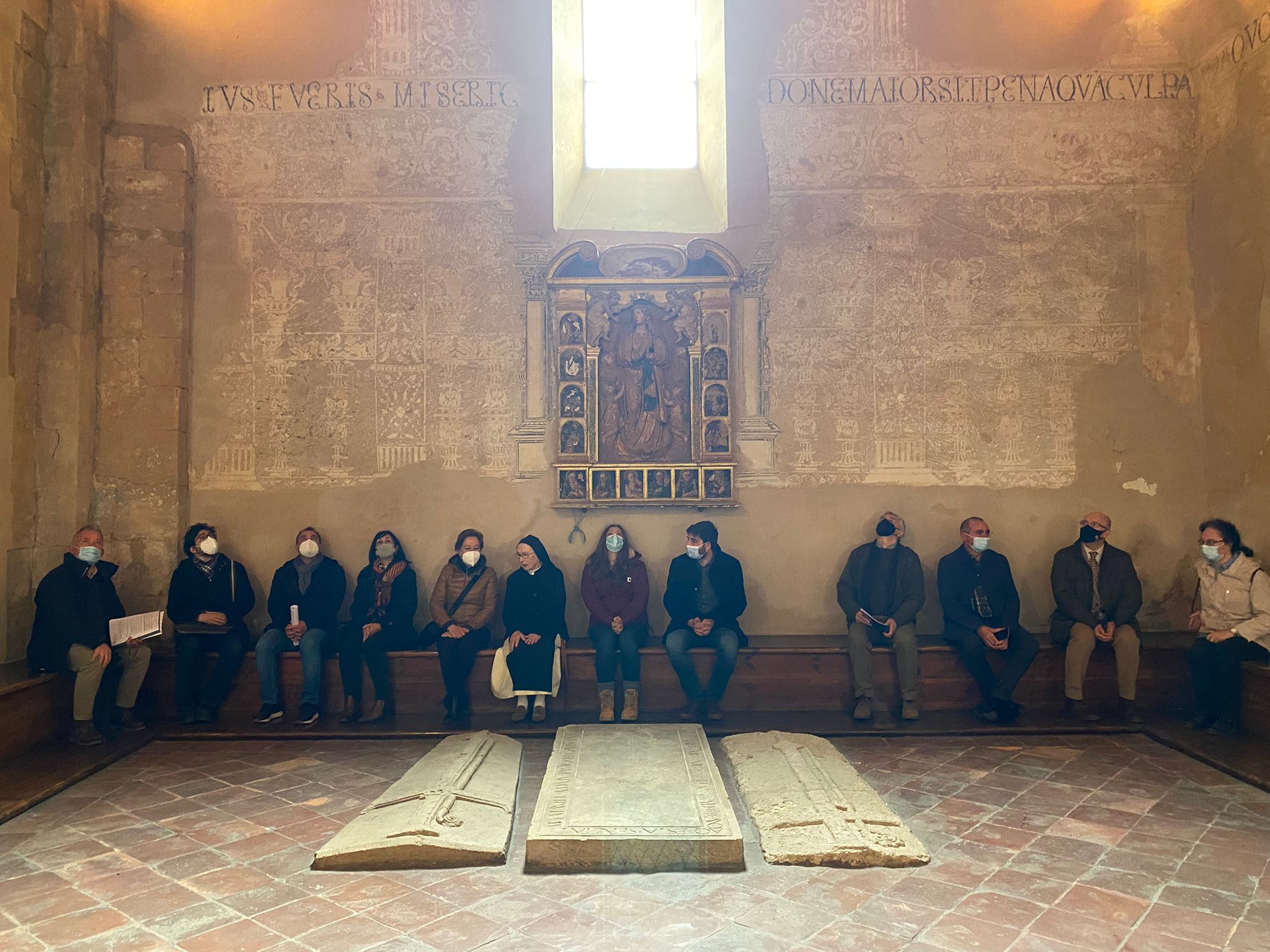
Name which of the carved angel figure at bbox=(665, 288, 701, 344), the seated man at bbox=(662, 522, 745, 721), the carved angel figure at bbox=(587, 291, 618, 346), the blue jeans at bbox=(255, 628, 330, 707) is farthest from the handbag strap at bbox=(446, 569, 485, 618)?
the carved angel figure at bbox=(665, 288, 701, 344)

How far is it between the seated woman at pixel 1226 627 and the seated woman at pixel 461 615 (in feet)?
16.3

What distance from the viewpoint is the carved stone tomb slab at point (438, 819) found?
3.85m

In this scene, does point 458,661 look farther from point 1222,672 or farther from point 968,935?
point 1222,672

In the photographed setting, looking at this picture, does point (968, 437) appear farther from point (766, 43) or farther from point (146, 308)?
point (146, 308)

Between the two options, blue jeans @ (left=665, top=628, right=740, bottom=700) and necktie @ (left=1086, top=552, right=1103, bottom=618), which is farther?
necktie @ (left=1086, top=552, right=1103, bottom=618)

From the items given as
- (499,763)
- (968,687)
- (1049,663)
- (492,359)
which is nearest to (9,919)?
(499,763)

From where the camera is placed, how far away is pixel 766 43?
763cm

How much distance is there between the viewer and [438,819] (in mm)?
4137

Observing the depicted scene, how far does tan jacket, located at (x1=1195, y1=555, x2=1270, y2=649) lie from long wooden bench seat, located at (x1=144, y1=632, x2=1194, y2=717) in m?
0.58

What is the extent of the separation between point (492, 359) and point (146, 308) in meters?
2.81

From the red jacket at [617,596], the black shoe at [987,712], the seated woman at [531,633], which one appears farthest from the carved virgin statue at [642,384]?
the black shoe at [987,712]

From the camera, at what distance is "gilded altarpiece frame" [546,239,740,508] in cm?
739

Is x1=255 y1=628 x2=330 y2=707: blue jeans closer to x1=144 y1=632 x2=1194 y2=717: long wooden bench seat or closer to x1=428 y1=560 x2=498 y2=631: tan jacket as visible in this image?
x1=144 y1=632 x2=1194 y2=717: long wooden bench seat

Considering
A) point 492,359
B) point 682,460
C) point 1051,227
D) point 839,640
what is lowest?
point 839,640
